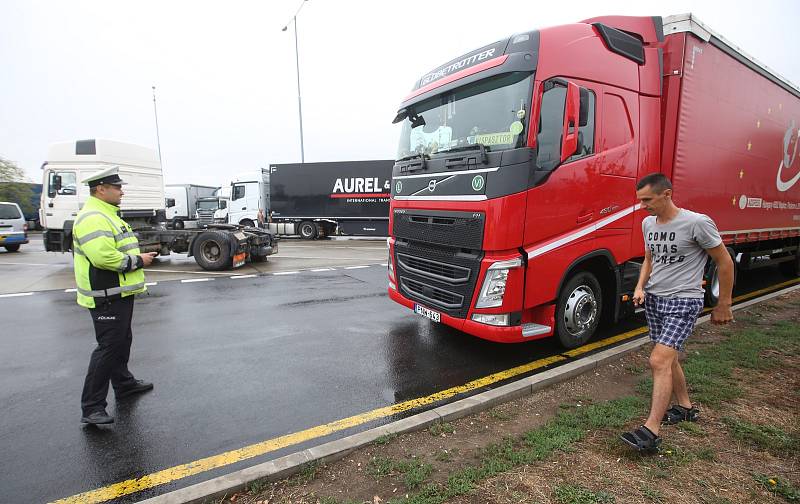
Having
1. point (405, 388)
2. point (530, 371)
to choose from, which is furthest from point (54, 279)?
point (530, 371)

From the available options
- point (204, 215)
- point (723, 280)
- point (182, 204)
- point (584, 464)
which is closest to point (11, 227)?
point (204, 215)

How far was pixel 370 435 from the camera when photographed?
286 centimetres

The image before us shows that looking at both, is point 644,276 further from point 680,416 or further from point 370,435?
point 370,435

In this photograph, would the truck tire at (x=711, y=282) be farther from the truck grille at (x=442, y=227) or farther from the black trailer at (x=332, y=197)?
the black trailer at (x=332, y=197)

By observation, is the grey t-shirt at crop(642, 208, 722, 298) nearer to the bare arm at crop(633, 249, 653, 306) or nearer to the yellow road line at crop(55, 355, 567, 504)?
the bare arm at crop(633, 249, 653, 306)

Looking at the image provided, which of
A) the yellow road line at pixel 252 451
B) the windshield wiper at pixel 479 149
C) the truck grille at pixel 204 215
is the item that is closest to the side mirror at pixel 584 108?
the windshield wiper at pixel 479 149

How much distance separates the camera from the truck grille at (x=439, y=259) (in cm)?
406

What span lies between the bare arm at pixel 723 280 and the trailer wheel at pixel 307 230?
60.4 feet

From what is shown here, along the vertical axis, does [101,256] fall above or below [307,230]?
above

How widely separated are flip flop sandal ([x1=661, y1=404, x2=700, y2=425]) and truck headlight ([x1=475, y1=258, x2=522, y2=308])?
4.92 ft

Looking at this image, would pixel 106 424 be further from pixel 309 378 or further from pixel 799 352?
pixel 799 352

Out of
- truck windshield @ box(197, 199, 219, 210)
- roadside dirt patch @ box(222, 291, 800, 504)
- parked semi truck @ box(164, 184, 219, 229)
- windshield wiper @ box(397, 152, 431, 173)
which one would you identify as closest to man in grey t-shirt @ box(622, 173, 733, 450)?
roadside dirt patch @ box(222, 291, 800, 504)

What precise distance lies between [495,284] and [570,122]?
5.41 feet

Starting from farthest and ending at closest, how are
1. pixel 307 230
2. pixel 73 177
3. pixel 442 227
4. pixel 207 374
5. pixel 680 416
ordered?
pixel 307 230, pixel 73 177, pixel 442 227, pixel 207 374, pixel 680 416
